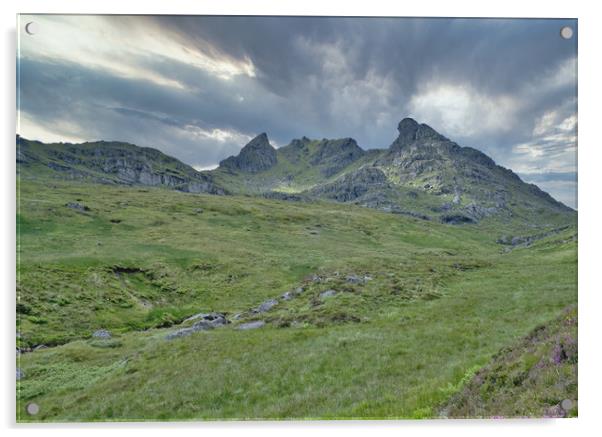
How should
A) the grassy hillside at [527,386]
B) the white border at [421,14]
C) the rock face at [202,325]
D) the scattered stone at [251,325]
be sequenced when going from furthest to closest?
1. the scattered stone at [251,325]
2. the rock face at [202,325]
3. the white border at [421,14]
4. the grassy hillside at [527,386]

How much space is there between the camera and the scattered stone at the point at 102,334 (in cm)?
2042

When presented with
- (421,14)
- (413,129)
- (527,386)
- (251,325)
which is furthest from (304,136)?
(527,386)

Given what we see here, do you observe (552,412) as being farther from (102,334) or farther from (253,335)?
(102,334)

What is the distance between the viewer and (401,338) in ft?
48.7

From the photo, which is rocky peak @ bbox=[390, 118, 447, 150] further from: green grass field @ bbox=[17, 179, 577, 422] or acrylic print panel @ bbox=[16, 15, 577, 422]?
green grass field @ bbox=[17, 179, 577, 422]

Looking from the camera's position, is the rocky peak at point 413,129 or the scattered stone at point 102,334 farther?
the scattered stone at point 102,334

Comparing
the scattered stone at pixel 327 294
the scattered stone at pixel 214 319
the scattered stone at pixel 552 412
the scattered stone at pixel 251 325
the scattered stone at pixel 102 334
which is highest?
the scattered stone at pixel 552 412

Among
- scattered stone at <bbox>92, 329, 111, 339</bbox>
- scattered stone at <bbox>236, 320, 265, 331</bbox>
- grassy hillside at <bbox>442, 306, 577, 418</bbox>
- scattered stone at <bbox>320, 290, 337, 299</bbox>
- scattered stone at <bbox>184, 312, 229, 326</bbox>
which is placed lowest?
scattered stone at <bbox>92, 329, 111, 339</bbox>

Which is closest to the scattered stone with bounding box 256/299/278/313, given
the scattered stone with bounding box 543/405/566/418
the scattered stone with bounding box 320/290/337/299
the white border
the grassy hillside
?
the scattered stone with bounding box 320/290/337/299

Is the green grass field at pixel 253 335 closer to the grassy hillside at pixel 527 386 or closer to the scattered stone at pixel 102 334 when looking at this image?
the grassy hillside at pixel 527 386

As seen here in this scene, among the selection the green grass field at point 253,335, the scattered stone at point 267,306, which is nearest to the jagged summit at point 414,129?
the green grass field at point 253,335

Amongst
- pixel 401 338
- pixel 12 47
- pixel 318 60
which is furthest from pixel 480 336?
pixel 12 47

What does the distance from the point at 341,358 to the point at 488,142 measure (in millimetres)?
12666

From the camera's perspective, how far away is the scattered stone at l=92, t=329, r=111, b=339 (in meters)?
20.4
